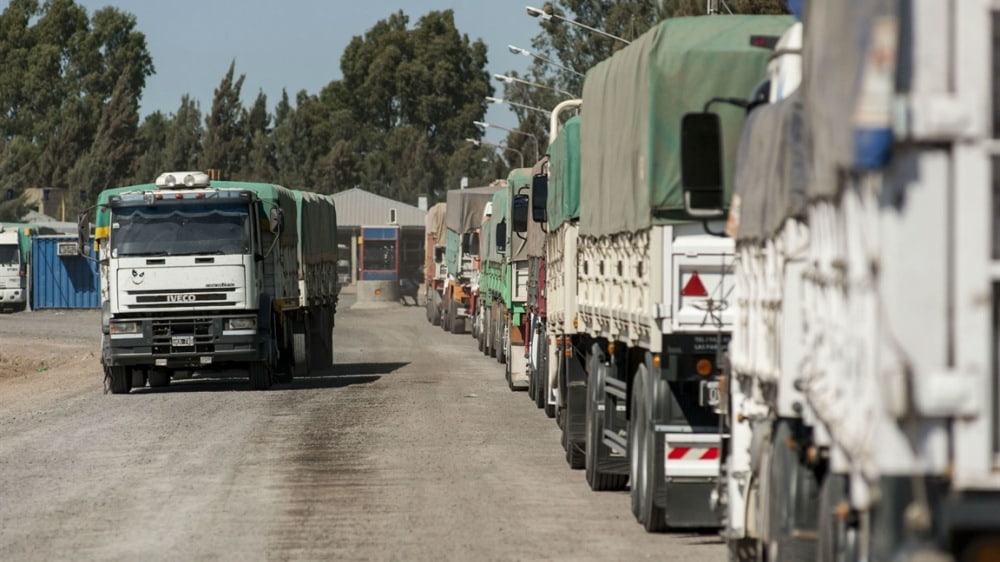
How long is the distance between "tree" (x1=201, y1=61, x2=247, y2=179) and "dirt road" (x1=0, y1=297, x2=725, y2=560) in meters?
100

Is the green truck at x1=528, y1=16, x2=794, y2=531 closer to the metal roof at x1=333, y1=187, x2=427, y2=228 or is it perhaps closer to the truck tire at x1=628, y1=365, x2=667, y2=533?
the truck tire at x1=628, y1=365, x2=667, y2=533

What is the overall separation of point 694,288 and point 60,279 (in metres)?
60.3

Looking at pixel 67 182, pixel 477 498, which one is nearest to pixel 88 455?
pixel 477 498

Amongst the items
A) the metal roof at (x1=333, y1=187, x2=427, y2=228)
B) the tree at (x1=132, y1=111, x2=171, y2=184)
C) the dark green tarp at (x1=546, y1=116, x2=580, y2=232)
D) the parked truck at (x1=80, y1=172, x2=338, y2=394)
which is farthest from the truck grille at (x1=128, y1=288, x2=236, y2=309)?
the tree at (x1=132, y1=111, x2=171, y2=184)

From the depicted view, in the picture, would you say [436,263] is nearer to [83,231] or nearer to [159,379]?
[159,379]

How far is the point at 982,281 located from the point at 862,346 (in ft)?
1.90

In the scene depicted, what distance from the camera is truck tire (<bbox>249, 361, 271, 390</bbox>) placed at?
27109 millimetres

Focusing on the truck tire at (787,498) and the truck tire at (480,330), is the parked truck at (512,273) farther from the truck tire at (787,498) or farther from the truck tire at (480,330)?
the truck tire at (787,498)

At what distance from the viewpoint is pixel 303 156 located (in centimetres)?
13238

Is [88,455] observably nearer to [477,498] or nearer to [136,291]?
[477,498]

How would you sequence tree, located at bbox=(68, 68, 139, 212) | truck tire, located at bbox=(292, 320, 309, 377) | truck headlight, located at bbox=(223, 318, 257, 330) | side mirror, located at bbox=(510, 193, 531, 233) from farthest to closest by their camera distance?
tree, located at bbox=(68, 68, 139, 212) < truck tire, located at bbox=(292, 320, 309, 377) < truck headlight, located at bbox=(223, 318, 257, 330) < side mirror, located at bbox=(510, 193, 531, 233)

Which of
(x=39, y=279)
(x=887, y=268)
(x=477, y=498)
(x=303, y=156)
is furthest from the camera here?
(x=303, y=156)

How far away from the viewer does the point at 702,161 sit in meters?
9.50

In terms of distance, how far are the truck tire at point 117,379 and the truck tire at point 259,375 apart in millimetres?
1803
